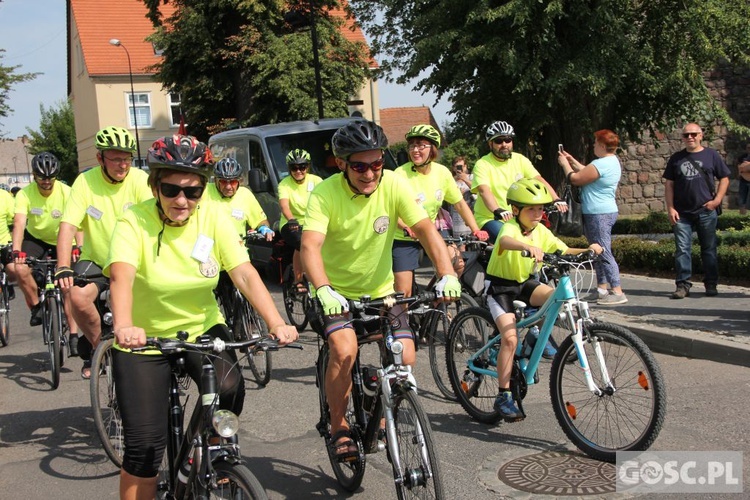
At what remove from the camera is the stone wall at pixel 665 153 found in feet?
76.1

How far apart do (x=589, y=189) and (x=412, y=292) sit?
3.06 metres

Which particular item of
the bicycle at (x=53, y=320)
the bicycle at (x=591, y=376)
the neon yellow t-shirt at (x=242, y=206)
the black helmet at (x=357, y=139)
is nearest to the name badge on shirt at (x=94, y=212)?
the bicycle at (x=53, y=320)

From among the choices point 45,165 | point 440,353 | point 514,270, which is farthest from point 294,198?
point 514,270

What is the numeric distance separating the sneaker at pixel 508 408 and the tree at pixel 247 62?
25226 mm

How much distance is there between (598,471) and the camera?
4797 millimetres

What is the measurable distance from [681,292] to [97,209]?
6.55m

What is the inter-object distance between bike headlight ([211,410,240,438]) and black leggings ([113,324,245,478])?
401mm

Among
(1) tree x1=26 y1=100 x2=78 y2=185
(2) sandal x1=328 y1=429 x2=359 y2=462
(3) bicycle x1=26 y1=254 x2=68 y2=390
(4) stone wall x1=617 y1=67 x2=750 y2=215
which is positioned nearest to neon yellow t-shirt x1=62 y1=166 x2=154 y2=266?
(3) bicycle x1=26 y1=254 x2=68 y2=390

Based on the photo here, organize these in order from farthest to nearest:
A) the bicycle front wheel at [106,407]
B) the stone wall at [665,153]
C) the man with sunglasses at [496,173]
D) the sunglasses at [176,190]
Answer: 1. the stone wall at [665,153]
2. the man with sunglasses at [496,173]
3. the bicycle front wheel at [106,407]
4. the sunglasses at [176,190]

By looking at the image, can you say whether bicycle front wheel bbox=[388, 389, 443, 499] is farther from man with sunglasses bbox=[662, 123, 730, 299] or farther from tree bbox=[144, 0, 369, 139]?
tree bbox=[144, 0, 369, 139]

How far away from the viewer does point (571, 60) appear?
1553cm

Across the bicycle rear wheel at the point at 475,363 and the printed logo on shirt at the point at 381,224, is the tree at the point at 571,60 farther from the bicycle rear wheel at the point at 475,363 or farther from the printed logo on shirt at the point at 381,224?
the printed logo on shirt at the point at 381,224

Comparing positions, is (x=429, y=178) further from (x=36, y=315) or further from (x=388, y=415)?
(x=36, y=315)

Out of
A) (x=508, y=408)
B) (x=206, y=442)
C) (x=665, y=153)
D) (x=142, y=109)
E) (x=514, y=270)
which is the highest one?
(x=142, y=109)
